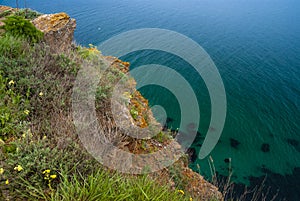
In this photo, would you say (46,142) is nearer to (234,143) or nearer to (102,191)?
(102,191)

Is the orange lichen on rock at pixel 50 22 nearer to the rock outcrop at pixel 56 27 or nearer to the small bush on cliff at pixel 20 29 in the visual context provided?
the rock outcrop at pixel 56 27

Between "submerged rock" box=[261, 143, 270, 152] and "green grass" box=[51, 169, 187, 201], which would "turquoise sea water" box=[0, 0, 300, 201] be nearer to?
"submerged rock" box=[261, 143, 270, 152]

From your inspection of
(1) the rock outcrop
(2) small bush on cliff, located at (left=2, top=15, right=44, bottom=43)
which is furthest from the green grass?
(1) the rock outcrop

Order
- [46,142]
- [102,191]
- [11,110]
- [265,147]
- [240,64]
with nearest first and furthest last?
[102,191] < [46,142] < [11,110] < [265,147] < [240,64]

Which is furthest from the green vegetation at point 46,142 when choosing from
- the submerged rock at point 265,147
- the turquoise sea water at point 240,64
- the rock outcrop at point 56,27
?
the submerged rock at point 265,147

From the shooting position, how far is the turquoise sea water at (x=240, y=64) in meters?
18.8

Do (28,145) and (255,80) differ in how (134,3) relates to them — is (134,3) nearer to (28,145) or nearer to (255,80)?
(255,80)

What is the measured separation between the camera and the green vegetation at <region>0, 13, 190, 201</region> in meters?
3.90

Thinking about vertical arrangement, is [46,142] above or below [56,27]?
below

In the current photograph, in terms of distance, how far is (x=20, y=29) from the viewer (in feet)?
27.6

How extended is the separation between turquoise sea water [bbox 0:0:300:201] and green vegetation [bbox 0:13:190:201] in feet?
45.0

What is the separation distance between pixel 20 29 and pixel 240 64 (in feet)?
96.3

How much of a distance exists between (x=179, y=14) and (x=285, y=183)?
134 ft

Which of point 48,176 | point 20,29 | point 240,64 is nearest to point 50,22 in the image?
point 20,29
